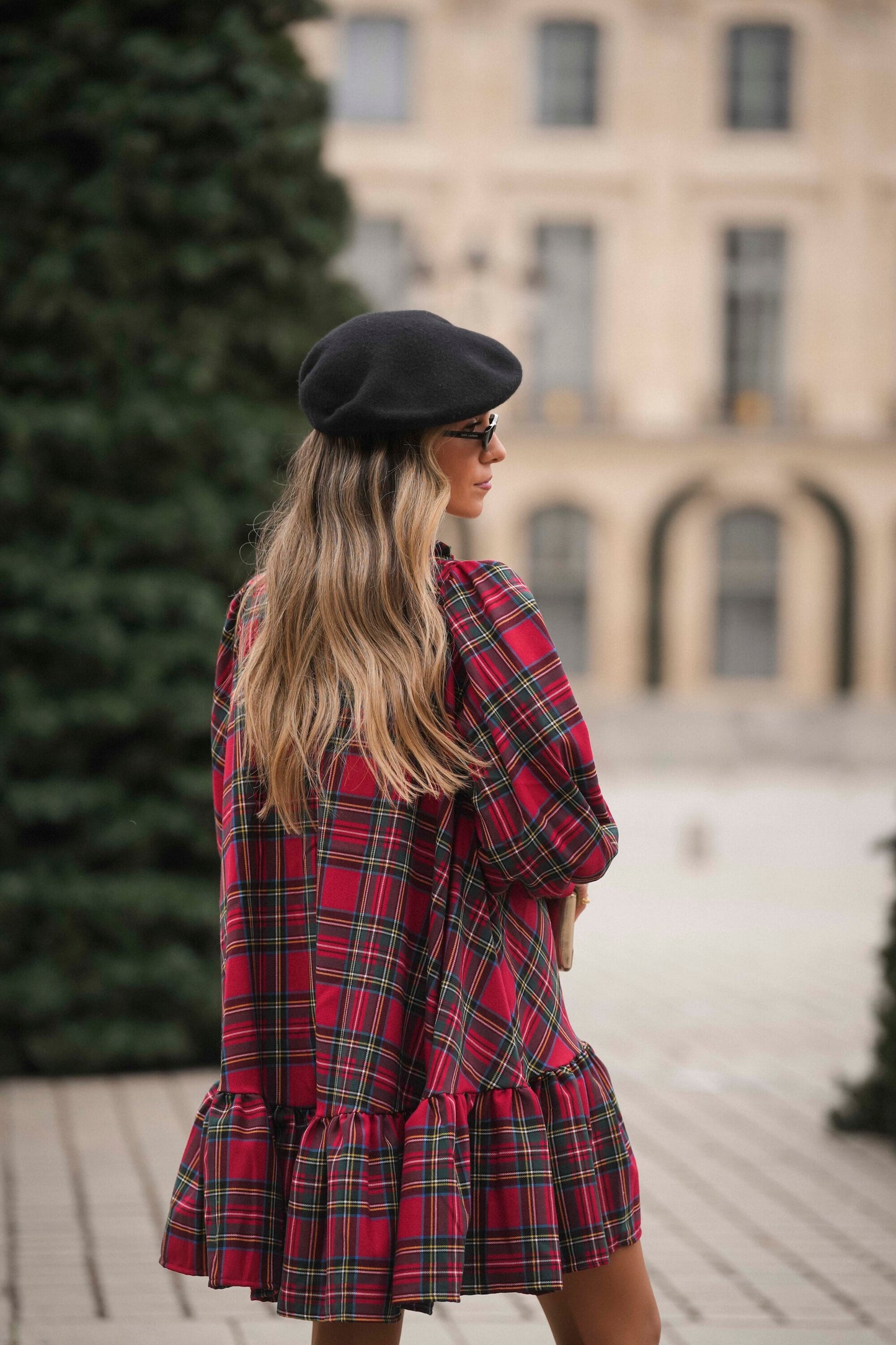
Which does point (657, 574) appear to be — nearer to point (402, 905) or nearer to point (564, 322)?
point (564, 322)

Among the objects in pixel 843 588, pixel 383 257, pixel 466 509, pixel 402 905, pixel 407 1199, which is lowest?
pixel 407 1199

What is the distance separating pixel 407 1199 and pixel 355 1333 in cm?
21

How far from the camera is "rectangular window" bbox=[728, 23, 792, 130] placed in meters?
29.5

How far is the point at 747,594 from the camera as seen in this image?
2983cm

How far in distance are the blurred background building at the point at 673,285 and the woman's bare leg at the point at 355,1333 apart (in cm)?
2705

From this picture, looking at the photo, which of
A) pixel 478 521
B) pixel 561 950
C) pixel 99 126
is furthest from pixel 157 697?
pixel 478 521

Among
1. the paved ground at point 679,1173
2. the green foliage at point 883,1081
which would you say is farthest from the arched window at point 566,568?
the green foliage at point 883,1081

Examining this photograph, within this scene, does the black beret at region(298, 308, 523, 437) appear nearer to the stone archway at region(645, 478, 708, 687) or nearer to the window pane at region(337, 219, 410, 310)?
the stone archway at region(645, 478, 708, 687)

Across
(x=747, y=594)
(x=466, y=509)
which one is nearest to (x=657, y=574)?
(x=747, y=594)

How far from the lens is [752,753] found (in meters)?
28.3

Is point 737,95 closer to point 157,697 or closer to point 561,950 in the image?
point 157,697

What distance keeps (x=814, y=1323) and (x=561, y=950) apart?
5.92 ft

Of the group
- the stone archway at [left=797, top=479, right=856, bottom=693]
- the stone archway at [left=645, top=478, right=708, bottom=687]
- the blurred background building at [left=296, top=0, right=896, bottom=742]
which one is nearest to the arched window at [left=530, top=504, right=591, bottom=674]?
the blurred background building at [left=296, top=0, right=896, bottom=742]

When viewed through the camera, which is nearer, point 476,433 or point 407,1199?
point 407,1199
